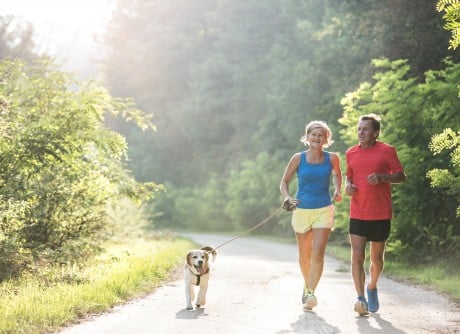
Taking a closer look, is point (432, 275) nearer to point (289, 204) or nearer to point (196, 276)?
point (289, 204)

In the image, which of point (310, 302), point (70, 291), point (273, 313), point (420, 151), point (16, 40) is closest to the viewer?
point (273, 313)

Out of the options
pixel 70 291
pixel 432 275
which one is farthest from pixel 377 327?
pixel 432 275

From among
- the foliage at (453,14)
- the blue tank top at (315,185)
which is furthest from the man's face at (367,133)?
the foliage at (453,14)

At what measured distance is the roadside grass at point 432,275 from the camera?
10867 millimetres

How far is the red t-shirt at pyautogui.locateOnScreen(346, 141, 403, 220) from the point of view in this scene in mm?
8039

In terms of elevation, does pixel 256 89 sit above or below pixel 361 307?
above

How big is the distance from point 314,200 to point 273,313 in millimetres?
1475

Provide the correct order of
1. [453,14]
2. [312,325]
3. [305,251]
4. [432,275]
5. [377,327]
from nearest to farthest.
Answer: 1. [377,327]
2. [312,325]
3. [453,14]
4. [305,251]
5. [432,275]

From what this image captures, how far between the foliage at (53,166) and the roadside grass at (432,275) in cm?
569

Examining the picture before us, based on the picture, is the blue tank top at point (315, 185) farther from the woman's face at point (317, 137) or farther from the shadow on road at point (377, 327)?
the shadow on road at point (377, 327)

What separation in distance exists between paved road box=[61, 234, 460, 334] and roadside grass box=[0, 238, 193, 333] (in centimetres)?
27

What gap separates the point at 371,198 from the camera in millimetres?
8055

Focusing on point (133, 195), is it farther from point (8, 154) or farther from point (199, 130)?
point (199, 130)

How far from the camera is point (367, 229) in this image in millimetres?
8086
